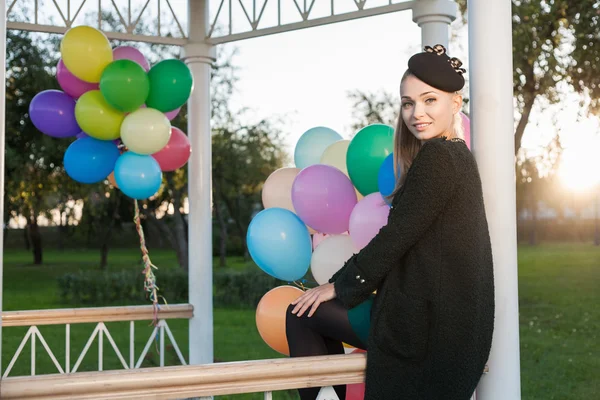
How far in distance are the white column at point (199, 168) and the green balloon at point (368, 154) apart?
77.7 inches

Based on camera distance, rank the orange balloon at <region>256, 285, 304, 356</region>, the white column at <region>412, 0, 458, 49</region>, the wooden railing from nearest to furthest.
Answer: the wooden railing
the orange balloon at <region>256, 285, 304, 356</region>
the white column at <region>412, 0, 458, 49</region>

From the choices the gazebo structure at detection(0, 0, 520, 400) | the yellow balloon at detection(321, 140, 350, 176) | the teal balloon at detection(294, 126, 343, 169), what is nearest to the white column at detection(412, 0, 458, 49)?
the teal balloon at detection(294, 126, 343, 169)

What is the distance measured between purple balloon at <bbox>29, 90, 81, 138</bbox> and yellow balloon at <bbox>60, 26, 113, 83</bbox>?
0.26 m

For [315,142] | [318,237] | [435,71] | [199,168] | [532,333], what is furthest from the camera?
[532,333]

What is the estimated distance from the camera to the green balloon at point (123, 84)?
4.04m

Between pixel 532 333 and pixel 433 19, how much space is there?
8959 millimetres

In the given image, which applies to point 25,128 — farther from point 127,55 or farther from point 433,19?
point 433,19

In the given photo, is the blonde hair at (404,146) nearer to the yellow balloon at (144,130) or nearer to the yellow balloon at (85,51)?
the yellow balloon at (144,130)

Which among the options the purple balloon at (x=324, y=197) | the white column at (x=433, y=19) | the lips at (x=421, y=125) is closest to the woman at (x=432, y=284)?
the lips at (x=421, y=125)

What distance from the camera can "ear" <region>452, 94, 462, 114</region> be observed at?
2195 millimetres

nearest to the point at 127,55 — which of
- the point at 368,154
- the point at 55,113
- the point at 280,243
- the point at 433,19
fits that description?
the point at 55,113

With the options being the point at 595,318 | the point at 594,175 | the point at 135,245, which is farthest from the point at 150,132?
the point at 135,245

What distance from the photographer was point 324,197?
2.99 metres

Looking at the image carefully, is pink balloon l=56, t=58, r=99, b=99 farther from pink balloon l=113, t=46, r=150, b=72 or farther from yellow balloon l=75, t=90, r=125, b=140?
pink balloon l=113, t=46, r=150, b=72
